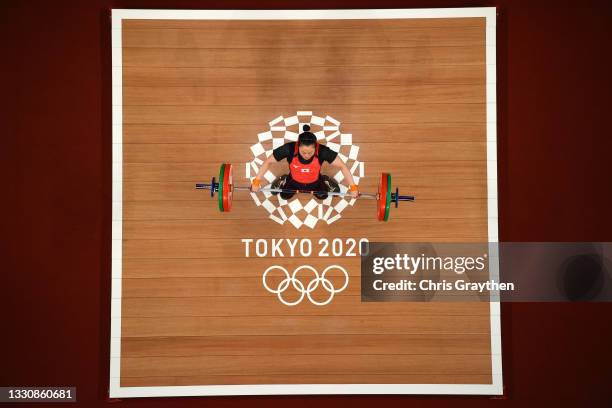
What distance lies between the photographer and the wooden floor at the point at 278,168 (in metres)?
3.27

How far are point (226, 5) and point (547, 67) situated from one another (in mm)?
2653

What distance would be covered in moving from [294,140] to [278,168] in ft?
0.85

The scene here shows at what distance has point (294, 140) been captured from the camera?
3328 mm

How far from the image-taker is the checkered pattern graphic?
3312 millimetres

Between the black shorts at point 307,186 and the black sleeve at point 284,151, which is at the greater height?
the black sleeve at point 284,151

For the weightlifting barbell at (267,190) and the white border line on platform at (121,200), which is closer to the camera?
the weightlifting barbell at (267,190)

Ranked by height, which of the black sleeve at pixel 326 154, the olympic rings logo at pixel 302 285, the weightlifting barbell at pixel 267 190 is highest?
the black sleeve at pixel 326 154

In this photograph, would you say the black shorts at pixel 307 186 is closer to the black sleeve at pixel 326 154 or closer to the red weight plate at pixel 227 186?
the black sleeve at pixel 326 154

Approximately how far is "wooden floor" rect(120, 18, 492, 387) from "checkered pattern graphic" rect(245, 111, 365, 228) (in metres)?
0.06

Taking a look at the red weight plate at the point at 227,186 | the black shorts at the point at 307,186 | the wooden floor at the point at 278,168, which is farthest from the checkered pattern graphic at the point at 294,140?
the red weight plate at the point at 227,186

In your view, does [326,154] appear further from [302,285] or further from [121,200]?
[121,200]

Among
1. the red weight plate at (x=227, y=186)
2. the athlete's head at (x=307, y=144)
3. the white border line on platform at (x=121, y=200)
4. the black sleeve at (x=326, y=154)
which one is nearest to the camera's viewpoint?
the athlete's head at (x=307, y=144)

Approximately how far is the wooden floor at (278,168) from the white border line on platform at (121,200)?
0.18ft
